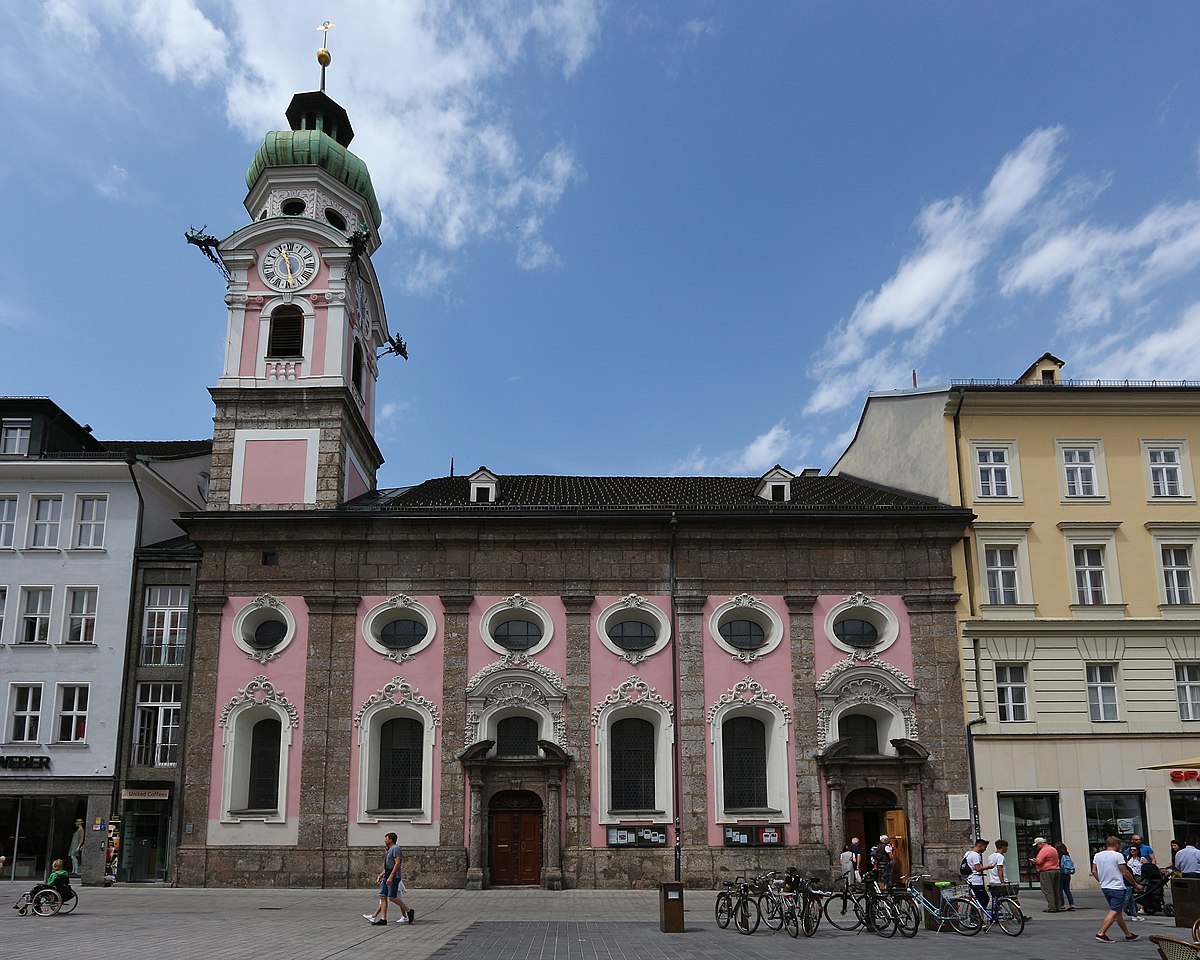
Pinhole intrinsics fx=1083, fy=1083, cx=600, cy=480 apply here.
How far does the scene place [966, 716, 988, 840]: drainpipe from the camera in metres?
31.0

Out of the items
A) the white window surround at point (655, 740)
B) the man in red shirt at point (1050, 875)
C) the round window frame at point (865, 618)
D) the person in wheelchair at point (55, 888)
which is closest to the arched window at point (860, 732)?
the round window frame at point (865, 618)

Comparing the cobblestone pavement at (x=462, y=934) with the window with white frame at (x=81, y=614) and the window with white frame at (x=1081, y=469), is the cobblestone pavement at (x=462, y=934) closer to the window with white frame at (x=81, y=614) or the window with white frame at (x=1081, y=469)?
the window with white frame at (x=81, y=614)

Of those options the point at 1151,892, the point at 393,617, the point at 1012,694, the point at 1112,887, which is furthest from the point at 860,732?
the point at 393,617

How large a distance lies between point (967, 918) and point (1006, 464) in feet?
55.5

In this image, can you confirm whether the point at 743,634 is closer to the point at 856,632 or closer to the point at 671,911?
the point at 856,632

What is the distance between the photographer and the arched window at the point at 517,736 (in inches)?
1271

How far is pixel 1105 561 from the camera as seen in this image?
3353cm

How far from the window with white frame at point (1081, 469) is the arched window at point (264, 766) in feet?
83.9

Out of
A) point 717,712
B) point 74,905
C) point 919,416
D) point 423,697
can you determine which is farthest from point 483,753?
point 919,416

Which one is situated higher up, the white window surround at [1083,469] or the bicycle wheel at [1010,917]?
the white window surround at [1083,469]

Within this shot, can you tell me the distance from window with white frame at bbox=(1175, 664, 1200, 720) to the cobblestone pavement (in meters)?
7.29

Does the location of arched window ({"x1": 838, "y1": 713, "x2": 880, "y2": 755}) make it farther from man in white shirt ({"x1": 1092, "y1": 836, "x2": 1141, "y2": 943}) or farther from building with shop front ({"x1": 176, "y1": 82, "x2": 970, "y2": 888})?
man in white shirt ({"x1": 1092, "y1": 836, "x2": 1141, "y2": 943})

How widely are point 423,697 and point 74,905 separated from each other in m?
10.7

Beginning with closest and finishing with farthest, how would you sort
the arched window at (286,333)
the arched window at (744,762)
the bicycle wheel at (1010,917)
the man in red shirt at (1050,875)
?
the bicycle wheel at (1010,917), the man in red shirt at (1050,875), the arched window at (744,762), the arched window at (286,333)
